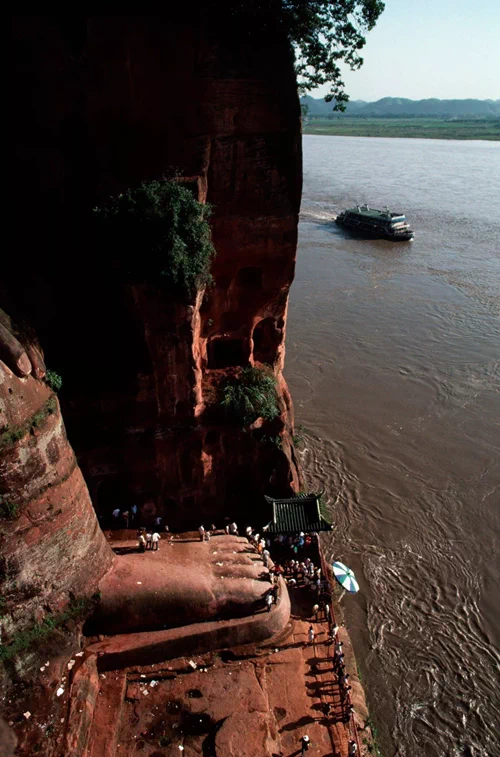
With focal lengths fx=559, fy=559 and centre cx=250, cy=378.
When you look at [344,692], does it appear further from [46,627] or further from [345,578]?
[46,627]

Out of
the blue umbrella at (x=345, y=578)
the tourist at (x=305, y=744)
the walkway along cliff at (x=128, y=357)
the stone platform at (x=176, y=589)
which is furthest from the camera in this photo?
the blue umbrella at (x=345, y=578)

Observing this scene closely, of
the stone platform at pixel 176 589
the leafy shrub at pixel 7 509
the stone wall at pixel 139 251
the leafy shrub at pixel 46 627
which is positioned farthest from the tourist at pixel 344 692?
the leafy shrub at pixel 7 509

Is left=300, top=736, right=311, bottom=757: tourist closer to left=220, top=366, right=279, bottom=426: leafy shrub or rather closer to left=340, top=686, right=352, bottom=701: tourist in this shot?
left=340, top=686, right=352, bottom=701: tourist

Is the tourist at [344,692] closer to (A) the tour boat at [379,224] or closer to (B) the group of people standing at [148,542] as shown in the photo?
(B) the group of people standing at [148,542]

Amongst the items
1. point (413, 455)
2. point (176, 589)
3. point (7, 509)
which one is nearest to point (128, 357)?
point (7, 509)

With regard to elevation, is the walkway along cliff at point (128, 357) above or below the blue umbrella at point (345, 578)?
above

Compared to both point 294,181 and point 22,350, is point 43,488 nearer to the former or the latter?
point 22,350

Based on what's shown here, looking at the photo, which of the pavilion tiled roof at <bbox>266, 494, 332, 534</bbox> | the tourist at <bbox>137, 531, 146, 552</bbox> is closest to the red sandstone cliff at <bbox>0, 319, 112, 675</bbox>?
the tourist at <bbox>137, 531, 146, 552</bbox>
